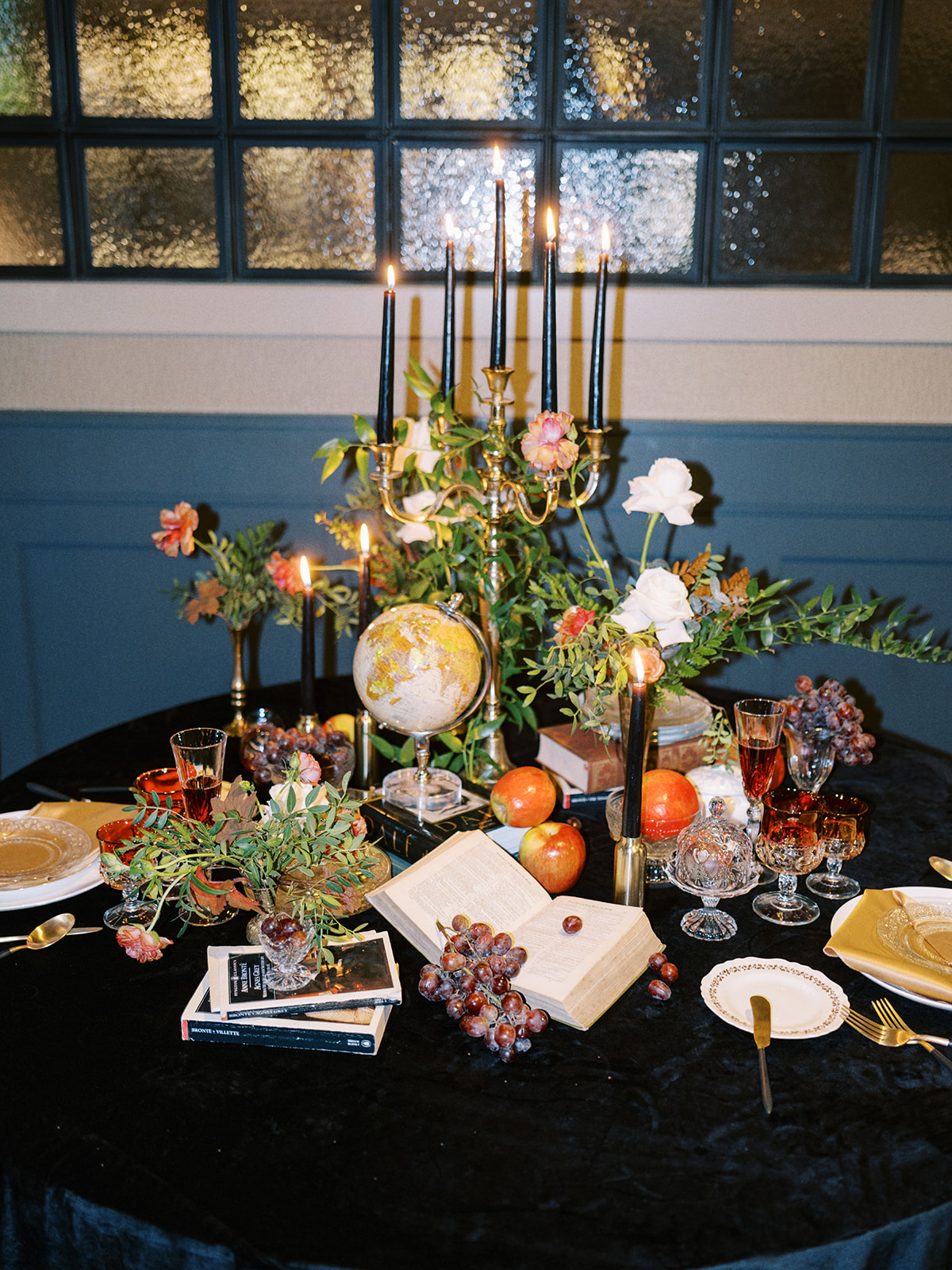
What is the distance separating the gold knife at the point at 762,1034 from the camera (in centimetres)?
95

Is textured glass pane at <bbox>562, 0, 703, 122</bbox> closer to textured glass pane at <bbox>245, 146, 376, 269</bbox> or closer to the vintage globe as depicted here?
textured glass pane at <bbox>245, 146, 376, 269</bbox>

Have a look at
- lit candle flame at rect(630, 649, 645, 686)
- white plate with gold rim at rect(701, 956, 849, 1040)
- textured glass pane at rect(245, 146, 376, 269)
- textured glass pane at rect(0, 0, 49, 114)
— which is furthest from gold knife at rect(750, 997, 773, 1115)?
textured glass pane at rect(0, 0, 49, 114)

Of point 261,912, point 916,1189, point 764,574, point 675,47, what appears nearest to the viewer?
point 916,1189

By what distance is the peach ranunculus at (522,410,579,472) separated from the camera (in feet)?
4.64

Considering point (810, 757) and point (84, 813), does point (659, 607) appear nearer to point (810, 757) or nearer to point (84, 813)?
point (810, 757)

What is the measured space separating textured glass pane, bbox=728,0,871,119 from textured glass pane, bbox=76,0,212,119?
1240mm

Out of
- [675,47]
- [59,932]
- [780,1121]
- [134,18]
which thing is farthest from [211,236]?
[780,1121]

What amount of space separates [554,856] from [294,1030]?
1.30ft

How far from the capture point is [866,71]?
95.7 inches

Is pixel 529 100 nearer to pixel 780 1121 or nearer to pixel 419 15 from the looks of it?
pixel 419 15

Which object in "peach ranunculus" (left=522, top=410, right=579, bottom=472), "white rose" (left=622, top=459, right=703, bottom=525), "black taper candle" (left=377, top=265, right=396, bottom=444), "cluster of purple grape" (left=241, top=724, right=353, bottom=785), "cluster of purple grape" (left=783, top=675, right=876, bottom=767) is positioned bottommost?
"cluster of purple grape" (left=241, top=724, right=353, bottom=785)

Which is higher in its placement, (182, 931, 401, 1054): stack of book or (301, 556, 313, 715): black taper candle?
(301, 556, 313, 715): black taper candle

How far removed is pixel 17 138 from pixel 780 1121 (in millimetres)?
2636

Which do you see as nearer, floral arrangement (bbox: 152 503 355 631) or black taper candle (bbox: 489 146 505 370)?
black taper candle (bbox: 489 146 505 370)
